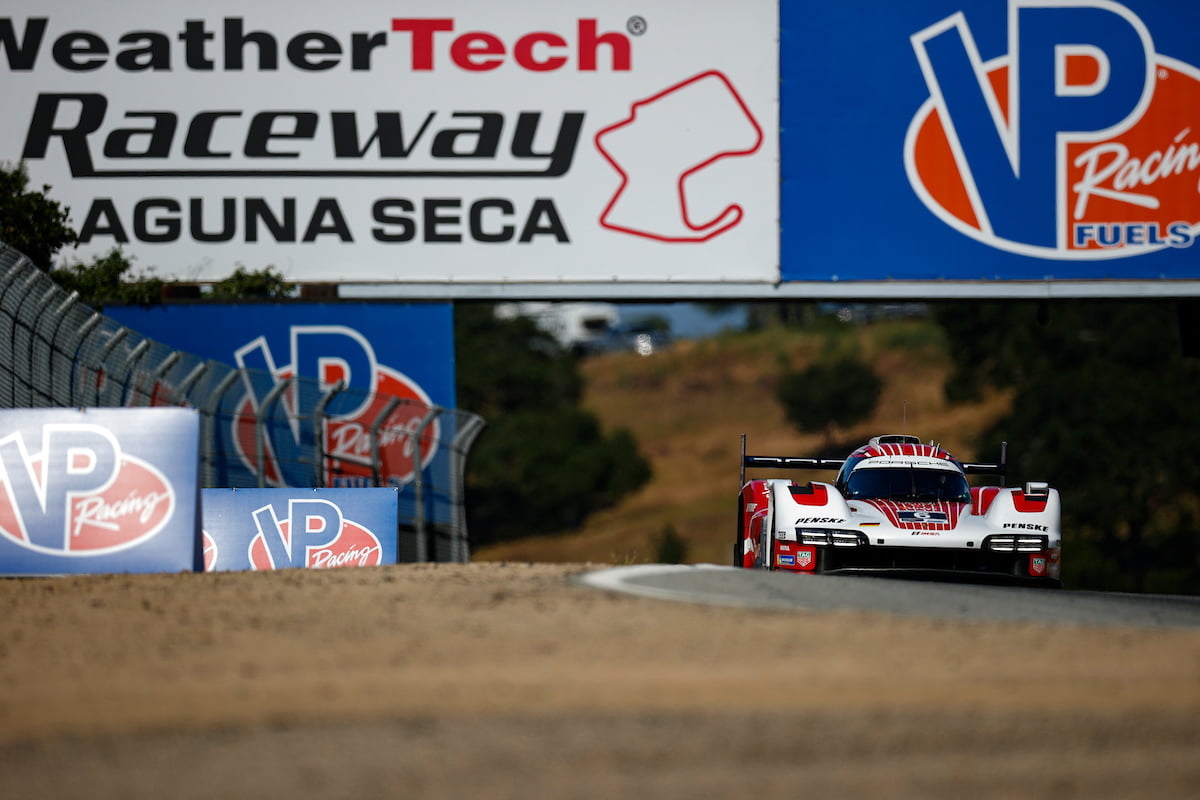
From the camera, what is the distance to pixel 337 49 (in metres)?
19.3

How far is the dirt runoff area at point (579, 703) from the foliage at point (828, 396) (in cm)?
5795

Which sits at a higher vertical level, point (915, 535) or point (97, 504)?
point (97, 504)

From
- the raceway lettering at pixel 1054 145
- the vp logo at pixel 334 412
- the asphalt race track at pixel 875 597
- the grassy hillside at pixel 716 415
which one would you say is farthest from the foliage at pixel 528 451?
the asphalt race track at pixel 875 597

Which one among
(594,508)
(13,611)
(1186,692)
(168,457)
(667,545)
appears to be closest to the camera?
(1186,692)

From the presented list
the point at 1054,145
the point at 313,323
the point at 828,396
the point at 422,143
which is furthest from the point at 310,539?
the point at 828,396

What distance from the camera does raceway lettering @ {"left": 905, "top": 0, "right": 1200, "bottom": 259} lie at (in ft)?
62.1

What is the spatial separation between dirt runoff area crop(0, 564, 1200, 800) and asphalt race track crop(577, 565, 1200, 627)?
1.32ft

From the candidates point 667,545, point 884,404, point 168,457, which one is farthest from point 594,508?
point 168,457

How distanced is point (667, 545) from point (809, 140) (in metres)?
35.0

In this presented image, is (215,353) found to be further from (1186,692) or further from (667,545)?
(667,545)

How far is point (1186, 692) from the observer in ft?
20.1

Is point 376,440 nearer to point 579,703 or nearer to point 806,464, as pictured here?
point 806,464

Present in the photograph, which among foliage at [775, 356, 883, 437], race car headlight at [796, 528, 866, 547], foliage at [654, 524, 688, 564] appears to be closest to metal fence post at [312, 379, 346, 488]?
race car headlight at [796, 528, 866, 547]

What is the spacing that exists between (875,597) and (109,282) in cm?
1314
